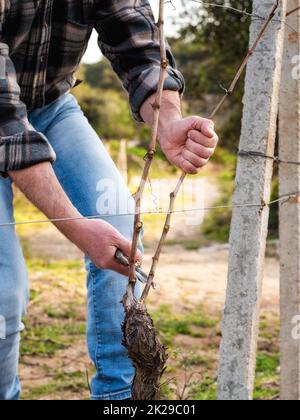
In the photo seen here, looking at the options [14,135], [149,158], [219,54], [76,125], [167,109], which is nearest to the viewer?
[149,158]

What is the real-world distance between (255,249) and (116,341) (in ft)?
1.58

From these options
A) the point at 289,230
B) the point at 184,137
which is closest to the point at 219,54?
the point at 289,230

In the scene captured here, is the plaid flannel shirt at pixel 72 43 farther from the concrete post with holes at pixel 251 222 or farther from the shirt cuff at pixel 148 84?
the concrete post with holes at pixel 251 222

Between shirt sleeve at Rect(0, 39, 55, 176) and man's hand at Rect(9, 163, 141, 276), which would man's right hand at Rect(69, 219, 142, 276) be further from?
shirt sleeve at Rect(0, 39, 55, 176)

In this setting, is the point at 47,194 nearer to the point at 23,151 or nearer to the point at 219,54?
the point at 23,151

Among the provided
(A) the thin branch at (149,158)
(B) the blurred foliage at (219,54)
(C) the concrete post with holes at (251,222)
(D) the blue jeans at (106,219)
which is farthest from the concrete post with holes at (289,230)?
(B) the blurred foliage at (219,54)

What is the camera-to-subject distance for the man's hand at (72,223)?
76.5 inches

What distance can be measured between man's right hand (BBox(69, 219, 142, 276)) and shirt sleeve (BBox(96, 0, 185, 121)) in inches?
22.0

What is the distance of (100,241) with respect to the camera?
1.94 meters

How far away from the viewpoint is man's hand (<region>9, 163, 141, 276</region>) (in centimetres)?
194

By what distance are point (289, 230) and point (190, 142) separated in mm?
751

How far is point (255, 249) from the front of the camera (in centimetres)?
234

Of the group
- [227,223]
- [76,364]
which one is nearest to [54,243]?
[227,223]

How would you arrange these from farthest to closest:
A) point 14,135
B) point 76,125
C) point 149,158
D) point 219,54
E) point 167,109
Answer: point 219,54 → point 76,125 → point 167,109 → point 14,135 → point 149,158
